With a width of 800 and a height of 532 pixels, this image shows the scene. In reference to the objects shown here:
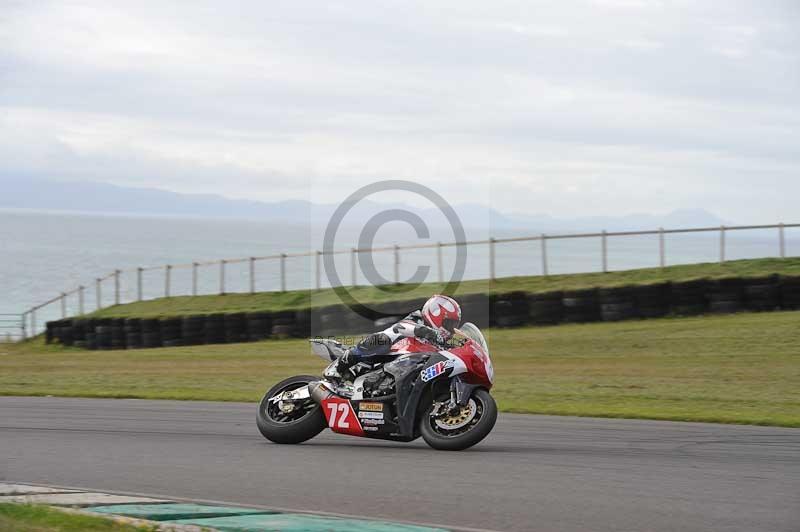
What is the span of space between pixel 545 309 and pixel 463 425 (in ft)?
50.5

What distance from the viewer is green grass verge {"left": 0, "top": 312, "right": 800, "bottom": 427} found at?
14406mm

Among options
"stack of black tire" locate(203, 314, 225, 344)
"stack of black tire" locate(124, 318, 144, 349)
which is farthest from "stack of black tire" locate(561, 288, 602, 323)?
"stack of black tire" locate(124, 318, 144, 349)

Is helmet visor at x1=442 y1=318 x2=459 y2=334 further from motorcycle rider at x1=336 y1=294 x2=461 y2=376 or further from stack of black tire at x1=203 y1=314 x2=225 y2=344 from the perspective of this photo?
stack of black tire at x1=203 y1=314 x2=225 y2=344

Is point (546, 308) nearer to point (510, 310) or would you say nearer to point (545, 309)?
point (545, 309)

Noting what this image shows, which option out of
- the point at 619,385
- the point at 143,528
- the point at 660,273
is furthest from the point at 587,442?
the point at 660,273

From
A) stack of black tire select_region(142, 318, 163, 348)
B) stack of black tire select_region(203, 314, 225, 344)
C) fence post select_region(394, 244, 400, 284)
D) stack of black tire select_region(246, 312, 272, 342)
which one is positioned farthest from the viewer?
fence post select_region(394, 244, 400, 284)

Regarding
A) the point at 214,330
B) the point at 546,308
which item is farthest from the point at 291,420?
the point at 214,330

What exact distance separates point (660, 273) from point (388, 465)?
19455 millimetres

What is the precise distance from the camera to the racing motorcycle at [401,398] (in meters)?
9.41

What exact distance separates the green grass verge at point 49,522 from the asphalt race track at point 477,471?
0.99 meters

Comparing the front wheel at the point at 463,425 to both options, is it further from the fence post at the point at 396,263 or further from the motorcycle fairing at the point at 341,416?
the fence post at the point at 396,263

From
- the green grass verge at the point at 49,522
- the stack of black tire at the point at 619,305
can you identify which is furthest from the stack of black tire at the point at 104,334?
the green grass verge at the point at 49,522

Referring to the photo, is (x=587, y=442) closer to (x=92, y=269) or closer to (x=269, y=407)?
(x=269, y=407)

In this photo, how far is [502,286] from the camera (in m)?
27.5
